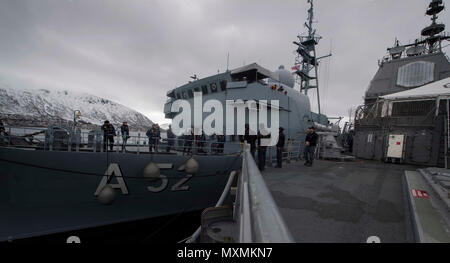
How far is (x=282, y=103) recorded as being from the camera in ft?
35.2

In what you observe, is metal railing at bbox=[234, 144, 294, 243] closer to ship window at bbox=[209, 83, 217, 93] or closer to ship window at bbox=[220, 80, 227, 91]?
ship window at bbox=[220, 80, 227, 91]

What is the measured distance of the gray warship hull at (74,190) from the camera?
464 centimetres

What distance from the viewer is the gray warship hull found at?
4.64m

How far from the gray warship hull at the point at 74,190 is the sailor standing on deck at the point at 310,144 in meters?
5.03

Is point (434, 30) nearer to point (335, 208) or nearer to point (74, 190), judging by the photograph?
point (335, 208)

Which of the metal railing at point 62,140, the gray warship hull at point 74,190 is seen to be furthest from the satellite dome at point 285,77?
the gray warship hull at point 74,190

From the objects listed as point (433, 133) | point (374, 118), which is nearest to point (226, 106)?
point (374, 118)

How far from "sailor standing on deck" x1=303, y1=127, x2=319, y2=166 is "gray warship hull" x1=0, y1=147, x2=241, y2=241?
5.03 m

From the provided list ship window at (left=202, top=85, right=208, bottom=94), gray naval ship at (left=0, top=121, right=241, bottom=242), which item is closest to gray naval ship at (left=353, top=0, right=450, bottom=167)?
ship window at (left=202, top=85, right=208, bottom=94)

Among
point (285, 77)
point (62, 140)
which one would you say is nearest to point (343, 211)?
point (62, 140)

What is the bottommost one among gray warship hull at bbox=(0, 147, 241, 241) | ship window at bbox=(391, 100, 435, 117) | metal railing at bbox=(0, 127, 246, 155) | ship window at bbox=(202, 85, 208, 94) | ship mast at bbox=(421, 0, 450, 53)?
gray warship hull at bbox=(0, 147, 241, 241)

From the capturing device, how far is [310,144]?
808 centimetres

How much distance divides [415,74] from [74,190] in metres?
23.5
